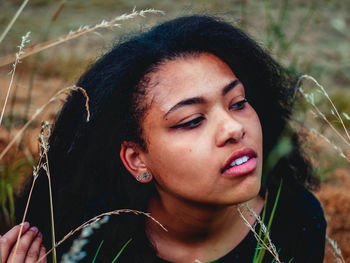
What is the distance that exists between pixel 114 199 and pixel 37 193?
0.39 meters

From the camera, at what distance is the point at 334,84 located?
484 cm

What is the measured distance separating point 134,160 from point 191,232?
0.43m

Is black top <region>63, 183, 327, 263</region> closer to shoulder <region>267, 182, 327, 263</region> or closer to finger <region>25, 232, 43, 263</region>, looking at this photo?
shoulder <region>267, 182, 327, 263</region>

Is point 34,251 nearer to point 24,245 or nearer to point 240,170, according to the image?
point 24,245

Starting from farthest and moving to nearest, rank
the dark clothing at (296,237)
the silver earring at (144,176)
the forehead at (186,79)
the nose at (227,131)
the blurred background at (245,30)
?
the blurred background at (245,30)
the dark clothing at (296,237)
the silver earring at (144,176)
the forehead at (186,79)
the nose at (227,131)

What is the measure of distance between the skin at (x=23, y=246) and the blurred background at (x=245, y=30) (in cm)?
45

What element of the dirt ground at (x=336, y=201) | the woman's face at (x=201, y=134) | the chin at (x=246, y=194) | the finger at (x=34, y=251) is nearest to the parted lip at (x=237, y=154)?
the woman's face at (x=201, y=134)

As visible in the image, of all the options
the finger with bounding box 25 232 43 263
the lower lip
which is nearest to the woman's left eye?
the lower lip

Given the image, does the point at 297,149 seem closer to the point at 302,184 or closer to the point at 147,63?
the point at 302,184

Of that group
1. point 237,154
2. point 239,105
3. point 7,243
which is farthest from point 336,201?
point 7,243

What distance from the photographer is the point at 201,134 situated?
68.6 inches

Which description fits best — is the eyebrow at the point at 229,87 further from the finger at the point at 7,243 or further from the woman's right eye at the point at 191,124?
the finger at the point at 7,243

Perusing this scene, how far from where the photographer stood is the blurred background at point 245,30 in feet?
8.32

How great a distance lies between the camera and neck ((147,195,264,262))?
81.2 inches
